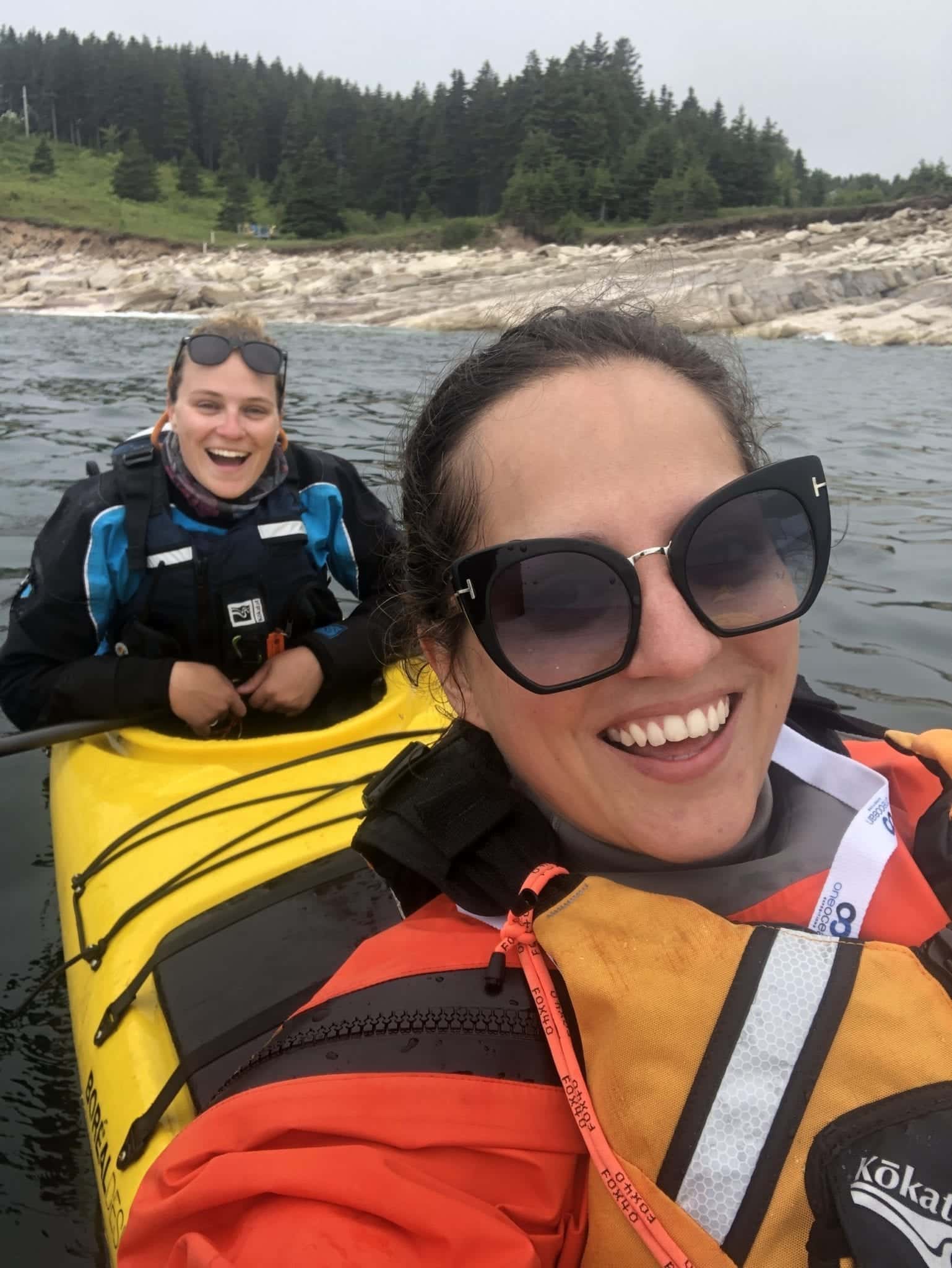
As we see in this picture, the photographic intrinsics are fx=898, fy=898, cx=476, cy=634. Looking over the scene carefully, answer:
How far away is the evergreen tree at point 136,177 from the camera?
6169 centimetres

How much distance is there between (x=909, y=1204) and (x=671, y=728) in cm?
53

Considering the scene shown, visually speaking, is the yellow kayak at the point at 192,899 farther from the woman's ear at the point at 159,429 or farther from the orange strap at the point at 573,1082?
the woman's ear at the point at 159,429

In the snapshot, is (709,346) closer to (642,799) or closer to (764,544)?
(764,544)

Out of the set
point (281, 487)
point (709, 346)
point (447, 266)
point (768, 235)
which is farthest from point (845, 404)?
point (768, 235)

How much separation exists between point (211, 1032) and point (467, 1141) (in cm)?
100

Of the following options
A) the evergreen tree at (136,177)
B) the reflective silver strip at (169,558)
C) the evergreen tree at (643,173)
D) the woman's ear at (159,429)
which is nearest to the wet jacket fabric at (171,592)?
the reflective silver strip at (169,558)

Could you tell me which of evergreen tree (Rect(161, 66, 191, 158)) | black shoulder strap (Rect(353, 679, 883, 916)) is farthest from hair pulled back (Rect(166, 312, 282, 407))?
evergreen tree (Rect(161, 66, 191, 158))

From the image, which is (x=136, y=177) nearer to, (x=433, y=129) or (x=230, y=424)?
(x=433, y=129)

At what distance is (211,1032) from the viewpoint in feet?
5.90

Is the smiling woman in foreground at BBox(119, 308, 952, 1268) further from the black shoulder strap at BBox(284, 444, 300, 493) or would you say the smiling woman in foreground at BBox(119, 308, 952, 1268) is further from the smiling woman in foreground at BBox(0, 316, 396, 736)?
the black shoulder strap at BBox(284, 444, 300, 493)

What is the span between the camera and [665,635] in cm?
112

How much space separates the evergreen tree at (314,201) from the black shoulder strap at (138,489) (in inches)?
2330

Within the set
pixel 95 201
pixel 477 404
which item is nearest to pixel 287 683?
pixel 477 404

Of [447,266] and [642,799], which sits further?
[447,266]
